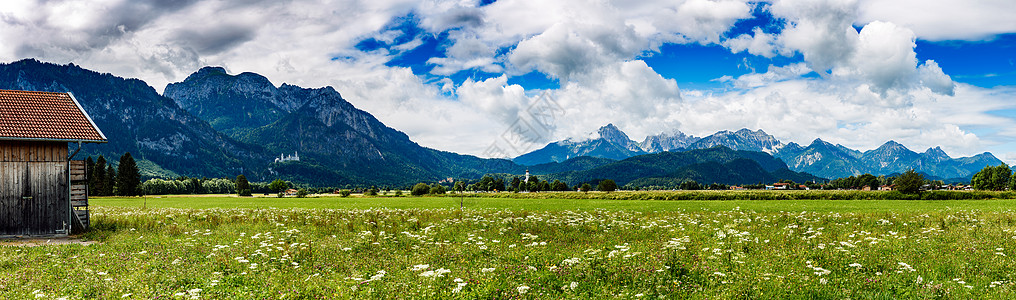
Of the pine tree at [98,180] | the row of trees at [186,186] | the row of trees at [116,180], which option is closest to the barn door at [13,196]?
the row of trees at [116,180]

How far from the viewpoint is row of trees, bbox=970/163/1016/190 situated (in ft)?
419

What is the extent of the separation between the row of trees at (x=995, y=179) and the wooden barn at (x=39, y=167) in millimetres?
176731

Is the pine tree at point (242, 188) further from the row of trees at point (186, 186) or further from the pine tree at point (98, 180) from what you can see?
the pine tree at point (98, 180)

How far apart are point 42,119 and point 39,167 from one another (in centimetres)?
239

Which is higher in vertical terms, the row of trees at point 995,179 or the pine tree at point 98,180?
the pine tree at point 98,180

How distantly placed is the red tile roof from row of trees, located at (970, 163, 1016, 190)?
→ 17656cm

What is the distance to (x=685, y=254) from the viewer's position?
1379 cm

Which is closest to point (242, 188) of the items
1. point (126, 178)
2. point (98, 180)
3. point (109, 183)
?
point (109, 183)

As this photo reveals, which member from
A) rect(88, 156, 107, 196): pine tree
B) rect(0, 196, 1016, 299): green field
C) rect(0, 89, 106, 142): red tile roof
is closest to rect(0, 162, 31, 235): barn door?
rect(0, 89, 106, 142): red tile roof

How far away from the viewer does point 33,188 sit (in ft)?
77.3

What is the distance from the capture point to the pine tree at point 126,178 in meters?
107

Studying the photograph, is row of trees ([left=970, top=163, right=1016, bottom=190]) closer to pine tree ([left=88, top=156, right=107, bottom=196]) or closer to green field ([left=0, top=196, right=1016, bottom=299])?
green field ([left=0, top=196, right=1016, bottom=299])

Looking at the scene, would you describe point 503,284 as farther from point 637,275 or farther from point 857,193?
point 857,193

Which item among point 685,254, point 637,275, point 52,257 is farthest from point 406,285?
point 52,257
